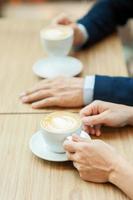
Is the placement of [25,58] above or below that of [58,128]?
below

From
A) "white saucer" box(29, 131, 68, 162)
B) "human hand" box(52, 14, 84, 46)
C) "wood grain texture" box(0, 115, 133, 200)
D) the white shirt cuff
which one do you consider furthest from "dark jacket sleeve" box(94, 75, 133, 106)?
"human hand" box(52, 14, 84, 46)

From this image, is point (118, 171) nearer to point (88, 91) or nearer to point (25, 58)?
point (88, 91)

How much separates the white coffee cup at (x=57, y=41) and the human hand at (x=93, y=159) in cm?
51

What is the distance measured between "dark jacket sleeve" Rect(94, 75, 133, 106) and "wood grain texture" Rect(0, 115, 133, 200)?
113 millimetres

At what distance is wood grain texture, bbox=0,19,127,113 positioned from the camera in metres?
1.27

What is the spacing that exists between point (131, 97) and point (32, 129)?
0.29 m

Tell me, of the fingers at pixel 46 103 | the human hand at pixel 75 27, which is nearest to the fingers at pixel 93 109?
the fingers at pixel 46 103

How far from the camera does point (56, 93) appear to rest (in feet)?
4.02

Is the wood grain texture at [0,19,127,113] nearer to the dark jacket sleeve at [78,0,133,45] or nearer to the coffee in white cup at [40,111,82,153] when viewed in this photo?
the dark jacket sleeve at [78,0,133,45]

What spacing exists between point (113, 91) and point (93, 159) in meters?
0.33

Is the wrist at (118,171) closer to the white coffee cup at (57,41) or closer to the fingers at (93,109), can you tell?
the fingers at (93,109)

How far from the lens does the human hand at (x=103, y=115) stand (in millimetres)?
1071

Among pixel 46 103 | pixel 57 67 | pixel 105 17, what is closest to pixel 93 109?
pixel 46 103

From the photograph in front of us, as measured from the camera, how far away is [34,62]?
146 centimetres
